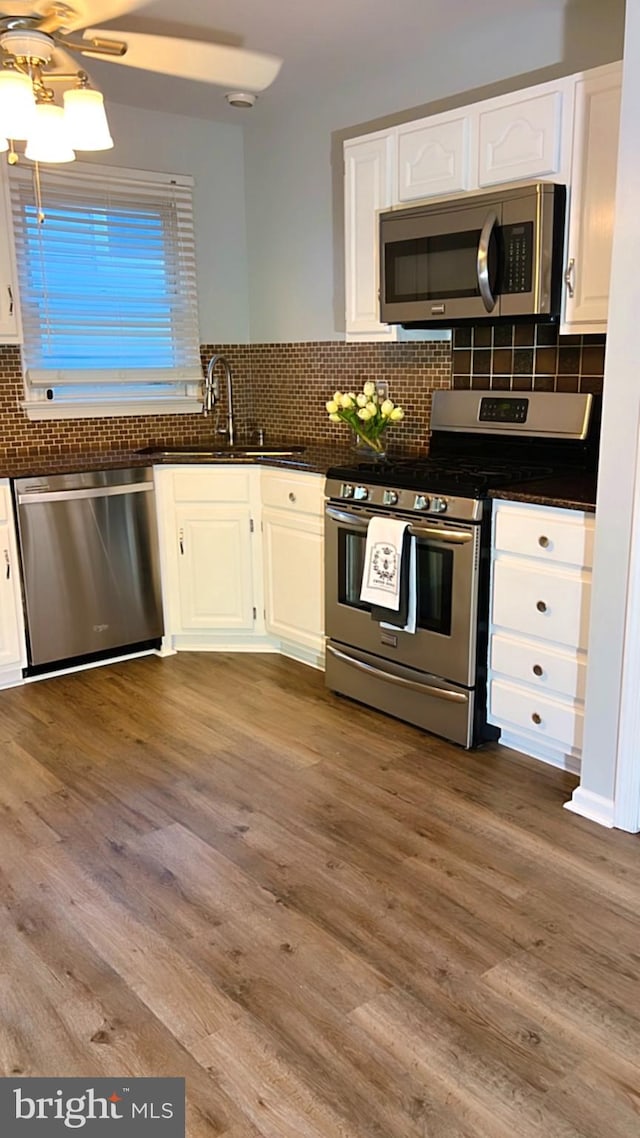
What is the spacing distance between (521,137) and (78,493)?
2218 mm

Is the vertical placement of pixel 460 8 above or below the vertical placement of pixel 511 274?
above

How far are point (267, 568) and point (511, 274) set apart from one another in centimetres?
173

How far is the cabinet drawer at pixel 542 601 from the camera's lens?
2689mm

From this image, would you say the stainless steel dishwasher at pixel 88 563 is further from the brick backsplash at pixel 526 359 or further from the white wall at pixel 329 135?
the brick backsplash at pixel 526 359

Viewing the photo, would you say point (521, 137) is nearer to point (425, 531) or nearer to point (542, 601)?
point (425, 531)

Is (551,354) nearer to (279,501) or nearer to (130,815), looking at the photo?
(279,501)

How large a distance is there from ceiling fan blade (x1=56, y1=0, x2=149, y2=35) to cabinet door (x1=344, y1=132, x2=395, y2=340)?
3.22ft

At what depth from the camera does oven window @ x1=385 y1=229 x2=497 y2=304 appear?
121 inches

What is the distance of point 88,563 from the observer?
3855 millimetres

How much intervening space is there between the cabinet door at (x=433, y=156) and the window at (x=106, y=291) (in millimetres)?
1541

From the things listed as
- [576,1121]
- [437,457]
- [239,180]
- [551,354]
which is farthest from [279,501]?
[576,1121]

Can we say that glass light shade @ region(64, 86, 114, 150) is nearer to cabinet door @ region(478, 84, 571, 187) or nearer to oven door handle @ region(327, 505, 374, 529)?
cabinet door @ region(478, 84, 571, 187)

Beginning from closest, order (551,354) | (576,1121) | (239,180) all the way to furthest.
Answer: (576,1121) < (551,354) < (239,180)

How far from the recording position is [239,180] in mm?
4684
